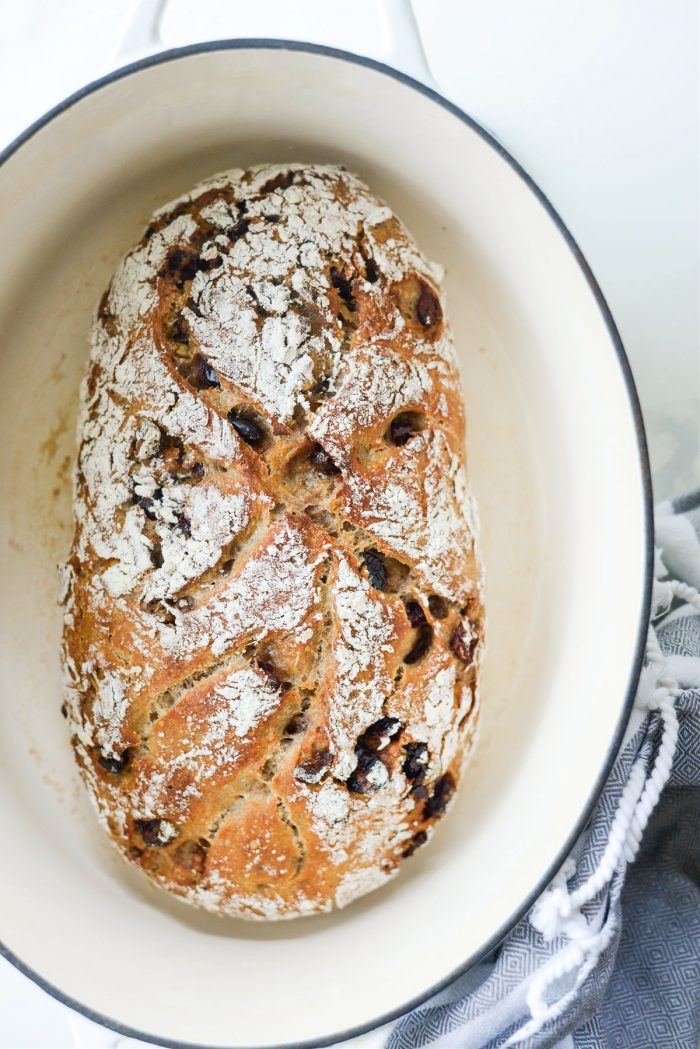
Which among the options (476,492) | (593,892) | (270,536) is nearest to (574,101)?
(476,492)

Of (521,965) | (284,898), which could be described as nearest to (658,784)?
(521,965)

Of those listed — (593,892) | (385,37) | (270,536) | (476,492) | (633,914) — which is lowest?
(633,914)

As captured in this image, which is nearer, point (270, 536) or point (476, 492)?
point (270, 536)

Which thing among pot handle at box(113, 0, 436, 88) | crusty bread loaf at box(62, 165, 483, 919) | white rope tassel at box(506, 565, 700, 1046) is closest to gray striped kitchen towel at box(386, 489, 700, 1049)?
Answer: white rope tassel at box(506, 565, 700, 1046)

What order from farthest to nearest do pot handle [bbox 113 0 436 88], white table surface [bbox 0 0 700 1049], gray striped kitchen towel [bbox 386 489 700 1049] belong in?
white table surface [bbox 0 0 700 1049] < gray striped kitchen towel [bbox 386 489 700 1049] < pot handle [bbox 113 0 436 88]

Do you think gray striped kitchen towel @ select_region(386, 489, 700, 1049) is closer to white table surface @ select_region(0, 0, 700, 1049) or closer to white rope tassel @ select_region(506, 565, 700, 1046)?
white rope tassel @ select_region(506, 565, 700, 1046)

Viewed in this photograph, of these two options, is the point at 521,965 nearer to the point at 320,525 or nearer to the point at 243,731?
the point at 243,731

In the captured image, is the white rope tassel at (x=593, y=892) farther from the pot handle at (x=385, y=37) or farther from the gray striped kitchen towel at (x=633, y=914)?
the pot handle at (x=385, y=37)

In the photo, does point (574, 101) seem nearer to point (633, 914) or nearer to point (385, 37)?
point (385, 37)
